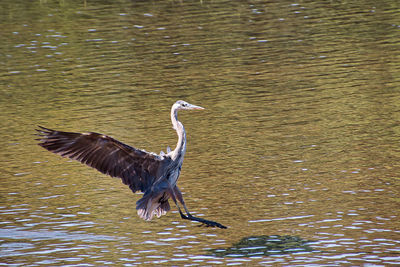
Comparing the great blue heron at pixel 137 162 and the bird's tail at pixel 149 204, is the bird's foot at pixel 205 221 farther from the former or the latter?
the bird's tail at pixel 149 204

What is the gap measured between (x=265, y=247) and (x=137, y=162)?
2.11 meters

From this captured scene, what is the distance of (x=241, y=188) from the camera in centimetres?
1312

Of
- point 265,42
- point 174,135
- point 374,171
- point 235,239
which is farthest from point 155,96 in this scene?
point 235,239

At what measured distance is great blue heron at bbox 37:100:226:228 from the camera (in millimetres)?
Answer: 10547

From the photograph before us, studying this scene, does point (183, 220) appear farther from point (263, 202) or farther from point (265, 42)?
point (265, 42)

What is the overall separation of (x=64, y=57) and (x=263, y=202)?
14707 millimetres

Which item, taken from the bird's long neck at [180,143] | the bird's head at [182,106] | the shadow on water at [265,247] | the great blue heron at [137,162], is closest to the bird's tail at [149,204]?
the great blue heron at [137,162]

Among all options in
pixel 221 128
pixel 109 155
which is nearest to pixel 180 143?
pixel 109 155

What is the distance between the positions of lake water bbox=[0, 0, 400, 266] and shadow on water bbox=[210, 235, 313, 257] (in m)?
0.03

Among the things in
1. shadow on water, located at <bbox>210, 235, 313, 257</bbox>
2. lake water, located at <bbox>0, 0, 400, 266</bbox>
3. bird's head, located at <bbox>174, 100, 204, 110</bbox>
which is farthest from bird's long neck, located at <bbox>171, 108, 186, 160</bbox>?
shadow on water, located at <bbox>210, 235, 313, 257</bbox>

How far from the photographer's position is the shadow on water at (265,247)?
34.2ft

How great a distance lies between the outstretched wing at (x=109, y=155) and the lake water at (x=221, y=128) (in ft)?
2.99

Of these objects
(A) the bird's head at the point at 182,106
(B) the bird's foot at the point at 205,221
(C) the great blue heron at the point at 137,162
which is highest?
(A) the bird's head at the point at 182,106

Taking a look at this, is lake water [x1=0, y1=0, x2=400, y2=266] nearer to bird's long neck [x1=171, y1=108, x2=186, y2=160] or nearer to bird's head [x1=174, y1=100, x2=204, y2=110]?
bird's long neck [x1=171, y1=108, x2=186, y2=160]
